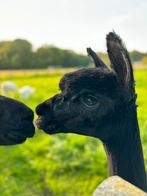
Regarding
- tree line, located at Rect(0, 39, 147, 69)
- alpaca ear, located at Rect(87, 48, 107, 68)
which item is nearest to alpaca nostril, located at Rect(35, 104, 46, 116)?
Result: alpaca ear, located at Rect(87, 48, 107, 68)

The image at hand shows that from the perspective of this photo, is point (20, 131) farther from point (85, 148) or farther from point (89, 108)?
point (85, 148)

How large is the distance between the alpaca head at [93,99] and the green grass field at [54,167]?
4661mm

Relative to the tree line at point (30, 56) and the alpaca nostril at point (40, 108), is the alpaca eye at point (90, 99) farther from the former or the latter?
the tree line at point (30, 56)

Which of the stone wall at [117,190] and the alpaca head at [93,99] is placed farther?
the alpaca head at [93,99]

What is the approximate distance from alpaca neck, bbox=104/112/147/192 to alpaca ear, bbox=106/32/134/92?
12.4 inches

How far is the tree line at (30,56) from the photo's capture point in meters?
36.7

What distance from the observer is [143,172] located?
367 cm

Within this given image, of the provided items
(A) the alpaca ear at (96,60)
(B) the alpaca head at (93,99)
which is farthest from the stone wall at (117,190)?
(A) the alpaca ear at (96,60)

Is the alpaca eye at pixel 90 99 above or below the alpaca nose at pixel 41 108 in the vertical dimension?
above

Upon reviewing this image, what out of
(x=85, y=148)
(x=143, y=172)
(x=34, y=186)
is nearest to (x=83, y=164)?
(x=85, y=148)

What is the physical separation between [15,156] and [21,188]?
1.96m

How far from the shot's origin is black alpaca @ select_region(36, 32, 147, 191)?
3.38 metres

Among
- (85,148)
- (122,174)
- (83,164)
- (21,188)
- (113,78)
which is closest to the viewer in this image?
(113,78)

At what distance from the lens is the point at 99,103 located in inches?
134
